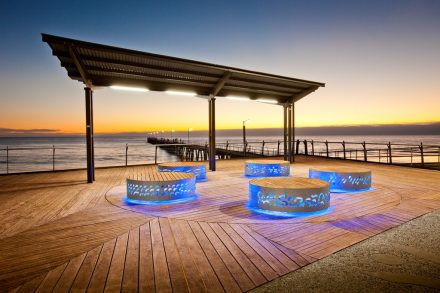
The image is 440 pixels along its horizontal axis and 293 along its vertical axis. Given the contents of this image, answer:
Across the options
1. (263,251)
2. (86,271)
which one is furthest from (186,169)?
(86,271)

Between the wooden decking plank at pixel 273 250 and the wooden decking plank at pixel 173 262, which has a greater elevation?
the wooden decking plank at pixel 173 262

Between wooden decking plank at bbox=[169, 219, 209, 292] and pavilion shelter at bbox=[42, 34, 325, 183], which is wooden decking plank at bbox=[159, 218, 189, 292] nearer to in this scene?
→ wooden decking plank at bbox=[169, 219, 209, 292]

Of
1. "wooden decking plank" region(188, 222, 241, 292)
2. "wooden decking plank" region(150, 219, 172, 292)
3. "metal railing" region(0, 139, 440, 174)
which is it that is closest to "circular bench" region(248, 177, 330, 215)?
"wooden decking plank" region(188, 222, 241, 292)

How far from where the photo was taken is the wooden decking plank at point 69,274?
2166mm

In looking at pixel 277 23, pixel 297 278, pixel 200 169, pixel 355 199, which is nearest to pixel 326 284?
pixel 297 278

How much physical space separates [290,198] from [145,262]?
2.68 metres

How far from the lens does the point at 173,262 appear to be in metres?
2.64

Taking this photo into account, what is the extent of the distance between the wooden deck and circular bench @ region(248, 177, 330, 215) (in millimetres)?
259

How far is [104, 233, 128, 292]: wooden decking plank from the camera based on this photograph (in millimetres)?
2180

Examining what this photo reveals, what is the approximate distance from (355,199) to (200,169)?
425 centimetres

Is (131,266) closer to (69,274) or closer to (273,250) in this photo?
(69,274)

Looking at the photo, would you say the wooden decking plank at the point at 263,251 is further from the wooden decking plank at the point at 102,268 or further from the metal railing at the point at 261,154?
the metal railing at the point at 261,154

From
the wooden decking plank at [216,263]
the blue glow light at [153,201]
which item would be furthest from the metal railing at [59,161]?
the wooden decking plank at [216,263]

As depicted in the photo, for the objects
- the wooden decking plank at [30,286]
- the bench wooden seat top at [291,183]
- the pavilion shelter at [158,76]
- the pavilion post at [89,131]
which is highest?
the pavilion shelter at [158,76]
